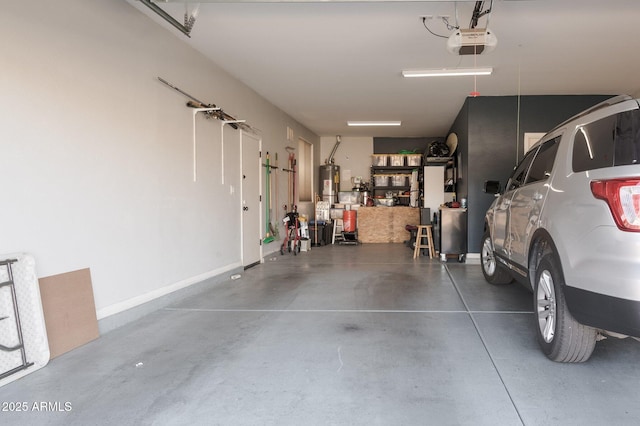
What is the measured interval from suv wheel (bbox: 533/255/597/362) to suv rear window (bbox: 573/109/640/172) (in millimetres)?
669

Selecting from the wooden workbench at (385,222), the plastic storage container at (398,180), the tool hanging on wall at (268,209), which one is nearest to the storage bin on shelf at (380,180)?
the plastic storage container at (398,180)

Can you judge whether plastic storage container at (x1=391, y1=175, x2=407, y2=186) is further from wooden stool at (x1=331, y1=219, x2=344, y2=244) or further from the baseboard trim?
the baseboard trim

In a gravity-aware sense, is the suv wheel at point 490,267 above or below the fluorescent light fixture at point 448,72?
below

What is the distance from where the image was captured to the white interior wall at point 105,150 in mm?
2652

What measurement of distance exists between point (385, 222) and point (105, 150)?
8.36m

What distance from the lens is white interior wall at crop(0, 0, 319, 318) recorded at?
2652 millimetres

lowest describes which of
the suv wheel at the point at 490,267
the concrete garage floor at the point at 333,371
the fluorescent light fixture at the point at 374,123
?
the concrete garage floor at the point at 333,371

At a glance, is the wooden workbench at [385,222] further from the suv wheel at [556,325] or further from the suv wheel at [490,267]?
the suv wheel at [556,325]

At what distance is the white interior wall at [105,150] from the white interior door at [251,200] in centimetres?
105

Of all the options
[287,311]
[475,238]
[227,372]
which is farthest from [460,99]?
[227,372]

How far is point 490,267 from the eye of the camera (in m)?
4.91

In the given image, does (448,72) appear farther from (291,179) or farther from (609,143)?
(291,179)

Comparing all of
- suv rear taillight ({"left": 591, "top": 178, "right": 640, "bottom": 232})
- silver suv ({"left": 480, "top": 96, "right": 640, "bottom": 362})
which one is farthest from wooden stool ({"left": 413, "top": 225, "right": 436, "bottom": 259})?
suv rear taillight ({"left": 591, "top": 178, "right": 640, "bottom": 232})

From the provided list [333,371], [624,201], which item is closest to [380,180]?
[333,371]
